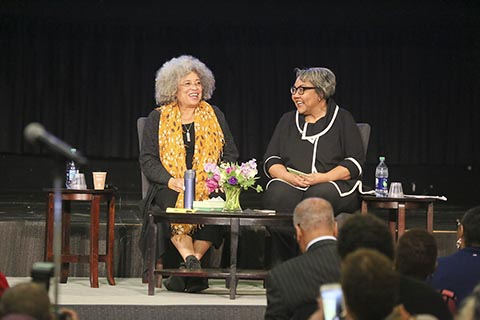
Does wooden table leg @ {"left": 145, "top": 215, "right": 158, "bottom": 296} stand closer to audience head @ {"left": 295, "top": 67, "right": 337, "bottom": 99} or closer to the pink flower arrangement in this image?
the pink flower arrangement

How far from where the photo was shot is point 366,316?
113 inches

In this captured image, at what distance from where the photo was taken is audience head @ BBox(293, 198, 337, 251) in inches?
162

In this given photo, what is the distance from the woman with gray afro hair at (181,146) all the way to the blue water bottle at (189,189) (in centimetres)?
21

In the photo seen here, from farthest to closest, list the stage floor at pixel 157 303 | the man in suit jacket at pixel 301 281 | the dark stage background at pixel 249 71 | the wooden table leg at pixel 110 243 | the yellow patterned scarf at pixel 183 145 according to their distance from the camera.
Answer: the dark stage background at pixel 249 71 → the yellow patterned scarf at pixel 183 145 → the wooden table leg at pixel 110 243 → the stage floor at pixel 157 303 → the man in suit jacket at pixel 301 281

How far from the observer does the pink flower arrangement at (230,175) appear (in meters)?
6.21

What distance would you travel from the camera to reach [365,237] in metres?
3.49

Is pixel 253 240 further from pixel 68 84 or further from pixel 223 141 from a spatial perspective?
pixel 68 84

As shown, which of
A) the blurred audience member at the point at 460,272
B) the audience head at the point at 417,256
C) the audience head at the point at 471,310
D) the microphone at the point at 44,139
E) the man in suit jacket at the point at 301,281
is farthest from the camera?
the blurred audience member at the point at 460,272

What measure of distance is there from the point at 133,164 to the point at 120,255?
5.60 m

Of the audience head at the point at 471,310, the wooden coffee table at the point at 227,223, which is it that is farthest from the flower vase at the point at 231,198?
the audience head at the point at 471,310

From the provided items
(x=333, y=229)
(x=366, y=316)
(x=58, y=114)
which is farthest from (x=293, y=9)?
(x=366, y=316)

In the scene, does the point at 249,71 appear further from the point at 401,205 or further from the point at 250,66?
the point at 401,205

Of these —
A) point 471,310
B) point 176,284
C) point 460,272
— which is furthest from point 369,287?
point 176,284

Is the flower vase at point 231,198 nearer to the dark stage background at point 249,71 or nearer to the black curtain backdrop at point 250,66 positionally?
the dark stage background at point 249,71
